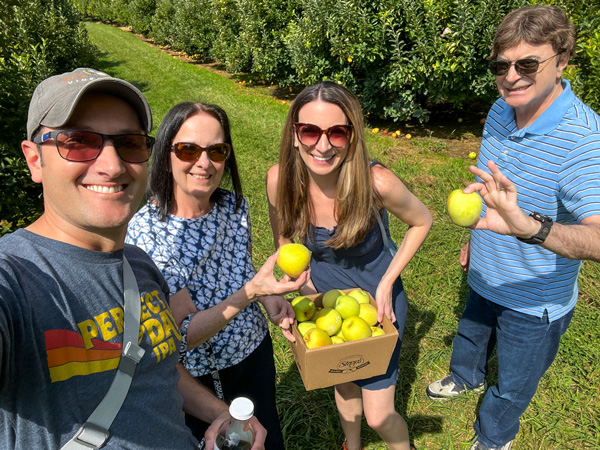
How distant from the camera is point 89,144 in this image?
1232mm

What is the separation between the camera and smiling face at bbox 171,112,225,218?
2.01m

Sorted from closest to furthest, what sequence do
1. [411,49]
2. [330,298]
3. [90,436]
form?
[90,436]
[330,298]
[411,49]

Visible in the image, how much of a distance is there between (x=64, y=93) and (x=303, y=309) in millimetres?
1522

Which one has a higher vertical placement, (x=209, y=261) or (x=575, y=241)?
(x=575, y=241)

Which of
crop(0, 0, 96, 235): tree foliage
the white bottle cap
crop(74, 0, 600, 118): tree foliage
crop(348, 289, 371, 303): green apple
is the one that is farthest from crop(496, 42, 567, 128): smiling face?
crop(0, 0, 96, 235): tree foliage

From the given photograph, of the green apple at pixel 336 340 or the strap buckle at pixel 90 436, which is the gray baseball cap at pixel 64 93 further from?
the green apple at pixel 336 340

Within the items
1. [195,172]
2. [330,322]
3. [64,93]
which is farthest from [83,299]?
[330,322]

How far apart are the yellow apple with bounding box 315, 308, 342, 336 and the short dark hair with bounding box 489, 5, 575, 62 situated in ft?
5.85

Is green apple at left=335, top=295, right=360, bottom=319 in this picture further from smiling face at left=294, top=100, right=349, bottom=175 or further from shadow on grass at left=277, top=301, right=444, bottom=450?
shadow on grass at left=277, top=301, right=444, bottom=450

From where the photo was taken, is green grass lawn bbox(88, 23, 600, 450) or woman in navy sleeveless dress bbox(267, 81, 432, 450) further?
green grass lawn bbox(88, 23, 600, 450)

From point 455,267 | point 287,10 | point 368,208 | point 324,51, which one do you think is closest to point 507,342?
point 368,208

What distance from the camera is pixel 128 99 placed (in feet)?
4.39

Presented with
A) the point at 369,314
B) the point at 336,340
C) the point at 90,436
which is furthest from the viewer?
the point at 369,314

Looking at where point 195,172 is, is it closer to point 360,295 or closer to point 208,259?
point 208,259
